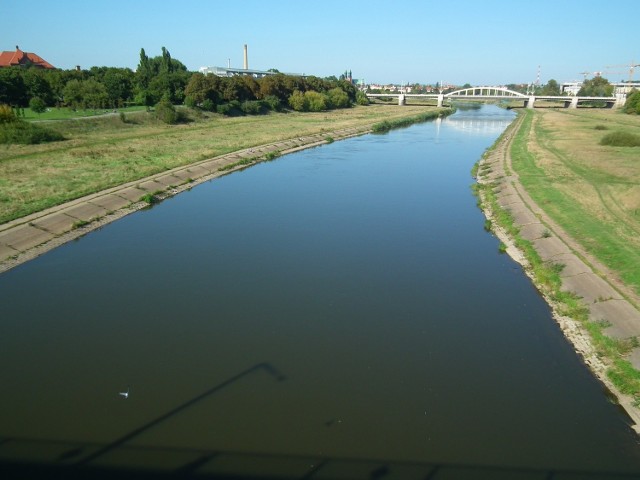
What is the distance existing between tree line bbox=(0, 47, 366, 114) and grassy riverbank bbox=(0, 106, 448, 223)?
4721 millimetres

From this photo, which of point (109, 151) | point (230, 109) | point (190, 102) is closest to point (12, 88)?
point (190, 102)

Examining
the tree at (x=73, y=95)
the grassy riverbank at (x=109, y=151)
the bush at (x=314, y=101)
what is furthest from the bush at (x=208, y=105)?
the bush at (x=314, y=101)

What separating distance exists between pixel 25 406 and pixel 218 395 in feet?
11.9

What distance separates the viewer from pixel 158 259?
1596 cm

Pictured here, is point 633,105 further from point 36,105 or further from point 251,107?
point 36,105

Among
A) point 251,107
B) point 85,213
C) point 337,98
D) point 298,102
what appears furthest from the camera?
point 337,98

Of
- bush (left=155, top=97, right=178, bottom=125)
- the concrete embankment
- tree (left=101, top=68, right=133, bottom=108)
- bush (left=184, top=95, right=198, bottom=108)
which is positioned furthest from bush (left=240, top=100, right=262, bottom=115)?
the concrete embankment

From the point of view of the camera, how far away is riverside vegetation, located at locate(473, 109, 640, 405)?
11109mm

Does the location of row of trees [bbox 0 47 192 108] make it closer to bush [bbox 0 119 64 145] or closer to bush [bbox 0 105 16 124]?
bush [bbox 0 105 16 124]

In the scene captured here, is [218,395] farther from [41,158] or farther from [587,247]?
[41,158]

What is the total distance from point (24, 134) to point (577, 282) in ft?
118

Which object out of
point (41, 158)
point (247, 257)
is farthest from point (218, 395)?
point (41, 158)

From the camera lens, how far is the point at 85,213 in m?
19.8

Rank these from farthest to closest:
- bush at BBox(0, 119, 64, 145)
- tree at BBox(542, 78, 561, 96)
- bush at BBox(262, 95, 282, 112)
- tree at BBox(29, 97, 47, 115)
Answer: tree at BBox(542, 78, 561, 96), bush at BBox(262, 95, 282, 112), tree at BBox(29, 97, 47, 115), bush at BBox(0, 119, 64, 145)
